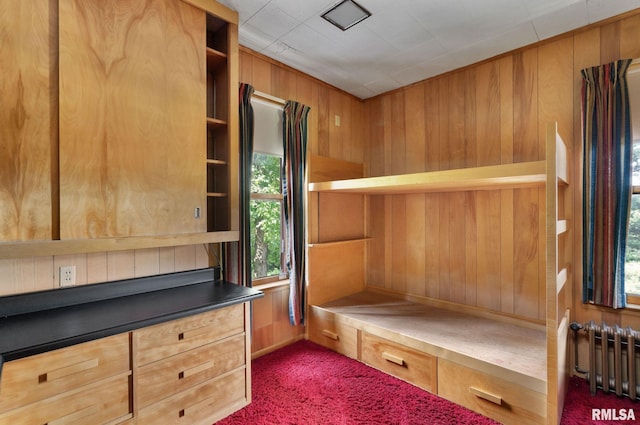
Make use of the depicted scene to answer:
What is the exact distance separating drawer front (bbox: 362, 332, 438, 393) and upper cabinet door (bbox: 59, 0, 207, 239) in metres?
1.54

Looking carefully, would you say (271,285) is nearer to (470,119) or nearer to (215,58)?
(215,58)

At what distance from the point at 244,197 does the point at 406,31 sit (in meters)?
1.65

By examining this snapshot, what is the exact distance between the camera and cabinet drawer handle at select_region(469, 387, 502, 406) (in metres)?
1.76

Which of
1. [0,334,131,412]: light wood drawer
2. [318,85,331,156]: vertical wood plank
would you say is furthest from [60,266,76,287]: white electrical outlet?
[318,85,331,156]: vertical wood plank

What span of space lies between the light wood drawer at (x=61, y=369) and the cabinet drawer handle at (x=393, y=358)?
64.6 inches

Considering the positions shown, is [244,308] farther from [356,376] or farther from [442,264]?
[442,264]

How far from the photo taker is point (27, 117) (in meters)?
1.36

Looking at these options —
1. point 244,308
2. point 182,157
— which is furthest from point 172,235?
point 244,308

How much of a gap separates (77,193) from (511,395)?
2485 millimetres

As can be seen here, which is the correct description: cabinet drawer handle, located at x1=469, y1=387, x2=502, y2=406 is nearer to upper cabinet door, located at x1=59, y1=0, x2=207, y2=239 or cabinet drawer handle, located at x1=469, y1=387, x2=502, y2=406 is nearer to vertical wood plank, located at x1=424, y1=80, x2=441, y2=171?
vertical wood plank, located at x1=424, y1=80, x2=441, y2=171

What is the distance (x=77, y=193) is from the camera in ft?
4.85

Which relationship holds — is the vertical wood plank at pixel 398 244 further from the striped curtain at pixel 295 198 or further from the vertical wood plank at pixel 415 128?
the striped curtain at pixel 295 198

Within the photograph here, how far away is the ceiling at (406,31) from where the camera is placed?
6.24 feet

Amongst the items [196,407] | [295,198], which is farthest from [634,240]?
[196,407]
